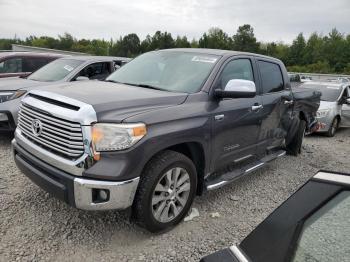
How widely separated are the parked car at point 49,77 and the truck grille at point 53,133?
2034mm

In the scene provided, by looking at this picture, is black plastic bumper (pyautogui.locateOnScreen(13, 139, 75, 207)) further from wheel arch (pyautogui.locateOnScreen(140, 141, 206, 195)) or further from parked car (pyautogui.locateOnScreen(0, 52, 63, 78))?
parked car (pyautogui.locateOnScreen(0, 52, 63, 78))

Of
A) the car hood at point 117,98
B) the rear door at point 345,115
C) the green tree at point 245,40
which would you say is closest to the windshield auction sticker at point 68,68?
the car hood at point 117,98

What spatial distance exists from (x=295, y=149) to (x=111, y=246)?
458 centimetres

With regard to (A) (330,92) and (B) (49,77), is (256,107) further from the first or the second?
(A) (330,92)

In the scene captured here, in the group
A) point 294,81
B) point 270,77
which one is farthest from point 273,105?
point 294,81

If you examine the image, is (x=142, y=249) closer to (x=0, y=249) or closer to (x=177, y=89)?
(x=0, y=249)

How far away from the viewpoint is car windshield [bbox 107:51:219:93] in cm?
382

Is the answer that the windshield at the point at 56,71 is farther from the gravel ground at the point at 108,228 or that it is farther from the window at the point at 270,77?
the window at the point at 270,77

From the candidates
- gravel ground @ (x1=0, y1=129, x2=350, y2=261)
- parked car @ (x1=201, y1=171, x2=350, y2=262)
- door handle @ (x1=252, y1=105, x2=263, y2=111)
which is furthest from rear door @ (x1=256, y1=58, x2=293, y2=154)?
parked car @ (x1=201, y1=171, x2=350, y2=262)

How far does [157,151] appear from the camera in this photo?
119 inches

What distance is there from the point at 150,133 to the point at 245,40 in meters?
65.7

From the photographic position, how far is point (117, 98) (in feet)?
10.4

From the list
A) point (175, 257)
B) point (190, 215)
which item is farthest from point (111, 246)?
point (190, 215)

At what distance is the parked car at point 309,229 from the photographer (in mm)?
1230
